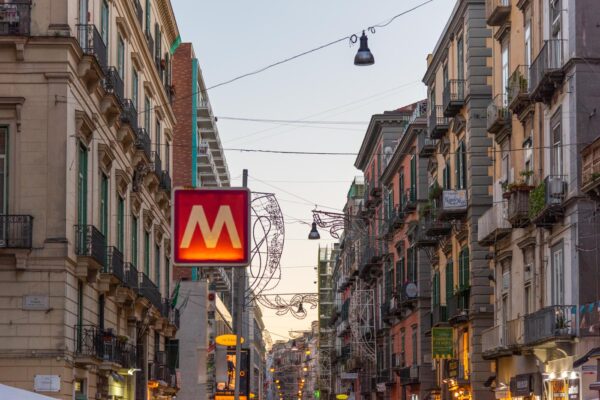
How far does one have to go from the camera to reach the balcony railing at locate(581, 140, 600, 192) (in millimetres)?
25933

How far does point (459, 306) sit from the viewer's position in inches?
1758

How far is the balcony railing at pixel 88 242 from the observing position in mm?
27266

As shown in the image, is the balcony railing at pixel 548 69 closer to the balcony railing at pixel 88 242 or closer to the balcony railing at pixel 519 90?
the balcony railing at pixel 519 90

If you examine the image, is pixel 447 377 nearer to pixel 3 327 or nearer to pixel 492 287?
pixel 492 287

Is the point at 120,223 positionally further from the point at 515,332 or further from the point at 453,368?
the point at 453,368

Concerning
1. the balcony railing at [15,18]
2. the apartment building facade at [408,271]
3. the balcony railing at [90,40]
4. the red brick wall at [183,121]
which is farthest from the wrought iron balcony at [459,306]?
the balcony railing at [15,18]

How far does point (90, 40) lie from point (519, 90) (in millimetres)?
11953

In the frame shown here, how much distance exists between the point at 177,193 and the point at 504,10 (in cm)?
2761

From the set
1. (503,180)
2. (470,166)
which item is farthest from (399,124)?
(503,180)

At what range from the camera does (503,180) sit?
1483 inches

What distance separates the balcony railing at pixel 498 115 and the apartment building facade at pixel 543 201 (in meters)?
0.04

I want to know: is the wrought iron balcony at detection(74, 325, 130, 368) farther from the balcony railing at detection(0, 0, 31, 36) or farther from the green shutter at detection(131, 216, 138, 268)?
the balcony railing at detection(0, 0, 31, 36)

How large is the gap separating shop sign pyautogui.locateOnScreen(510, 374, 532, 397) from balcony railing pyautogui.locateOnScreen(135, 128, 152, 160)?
1253 centimetres

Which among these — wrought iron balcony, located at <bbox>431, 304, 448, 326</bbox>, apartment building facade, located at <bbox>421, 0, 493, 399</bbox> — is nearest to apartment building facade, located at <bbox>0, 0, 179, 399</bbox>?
apartment building facade, located at <bbox>421, 0, 493, 399</bbox>
